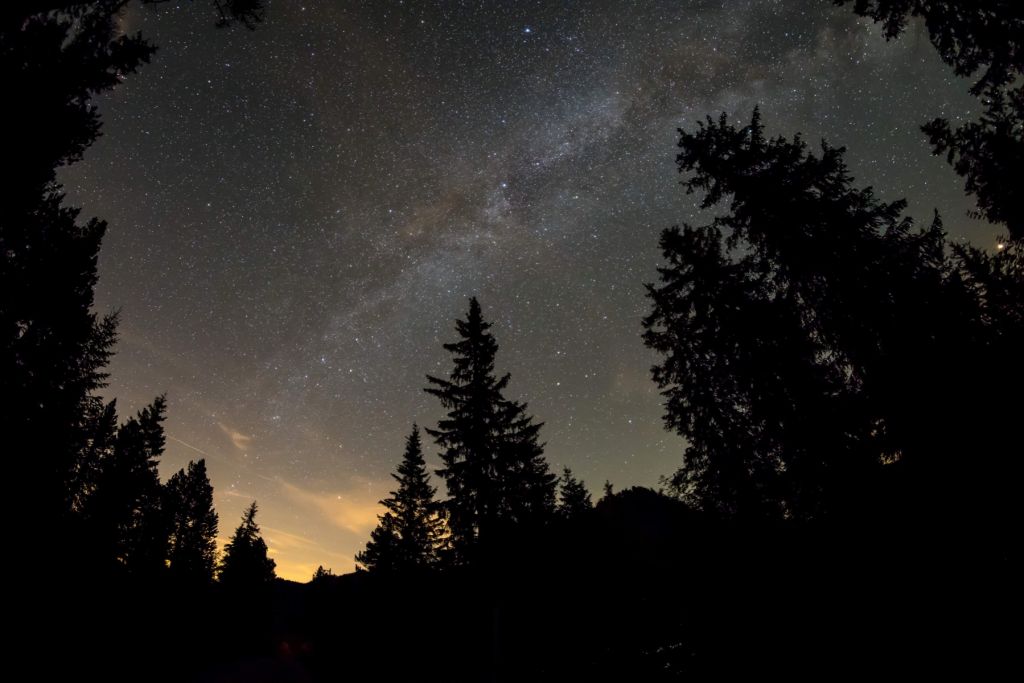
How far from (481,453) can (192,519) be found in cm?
4706

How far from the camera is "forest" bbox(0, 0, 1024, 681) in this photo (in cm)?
839

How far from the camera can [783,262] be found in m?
15.1

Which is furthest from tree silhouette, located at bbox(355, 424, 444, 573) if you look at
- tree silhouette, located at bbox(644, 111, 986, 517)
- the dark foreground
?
tree silhouette, located at bbox(644, 111, 986, 517)

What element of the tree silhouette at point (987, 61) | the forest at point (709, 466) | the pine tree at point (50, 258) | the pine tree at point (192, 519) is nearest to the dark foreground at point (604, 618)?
the forest at point (709, 466)

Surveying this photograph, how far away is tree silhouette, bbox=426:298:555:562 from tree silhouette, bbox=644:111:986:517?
25.3 feet

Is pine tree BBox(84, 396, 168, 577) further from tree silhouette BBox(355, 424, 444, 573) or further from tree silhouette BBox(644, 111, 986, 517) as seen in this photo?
tree silhouette BBox(644, 111, 986, 517)

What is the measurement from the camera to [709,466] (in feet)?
61.6

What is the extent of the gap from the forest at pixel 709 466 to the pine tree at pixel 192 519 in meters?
23.8

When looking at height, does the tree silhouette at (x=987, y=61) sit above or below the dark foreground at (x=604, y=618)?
above

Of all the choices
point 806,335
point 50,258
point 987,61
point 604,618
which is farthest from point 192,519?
point 987,61

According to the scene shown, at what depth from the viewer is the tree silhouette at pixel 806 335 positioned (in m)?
11.0

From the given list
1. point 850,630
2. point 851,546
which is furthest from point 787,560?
point 850,630

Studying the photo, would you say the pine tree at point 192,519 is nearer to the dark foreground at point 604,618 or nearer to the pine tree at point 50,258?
the pine tree at point 50,258

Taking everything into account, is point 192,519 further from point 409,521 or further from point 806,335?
point 806,335
